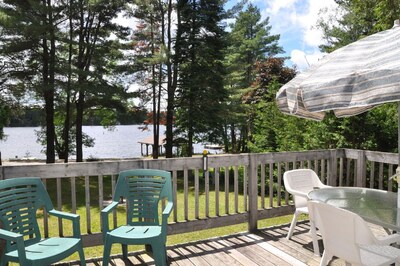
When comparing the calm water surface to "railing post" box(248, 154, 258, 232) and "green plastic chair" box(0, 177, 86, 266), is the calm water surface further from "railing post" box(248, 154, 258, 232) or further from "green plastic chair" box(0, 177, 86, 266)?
"green plastic chair" box(0, 177, 86, 266)

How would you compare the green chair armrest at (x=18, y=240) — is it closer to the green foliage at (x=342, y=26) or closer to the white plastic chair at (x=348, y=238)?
the white plastic chair at (x=348, y=238)

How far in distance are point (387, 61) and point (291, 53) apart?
76.6 ft

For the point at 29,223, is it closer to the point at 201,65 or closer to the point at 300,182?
the point at 300,182

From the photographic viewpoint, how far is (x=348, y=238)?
1.99 meters

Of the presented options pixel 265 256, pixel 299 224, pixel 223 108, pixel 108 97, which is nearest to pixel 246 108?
pixel 223 108

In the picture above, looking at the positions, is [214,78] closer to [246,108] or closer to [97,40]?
[246,108]

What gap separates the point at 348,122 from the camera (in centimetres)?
583

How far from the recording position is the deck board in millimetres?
3080

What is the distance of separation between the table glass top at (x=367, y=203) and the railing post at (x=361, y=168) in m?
1.55

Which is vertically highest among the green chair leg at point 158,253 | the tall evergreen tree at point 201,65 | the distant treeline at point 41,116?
the tall evergreen tree at point 201,65

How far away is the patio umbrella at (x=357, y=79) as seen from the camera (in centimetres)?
169

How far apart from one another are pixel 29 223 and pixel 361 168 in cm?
430

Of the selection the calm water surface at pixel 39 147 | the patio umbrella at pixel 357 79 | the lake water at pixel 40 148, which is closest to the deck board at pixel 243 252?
the patio umbrella at pixel 357 79

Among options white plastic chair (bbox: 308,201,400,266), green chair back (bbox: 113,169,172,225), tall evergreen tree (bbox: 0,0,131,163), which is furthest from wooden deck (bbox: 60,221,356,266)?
tall evergreen tree (bbox: 0,0,131,163)
